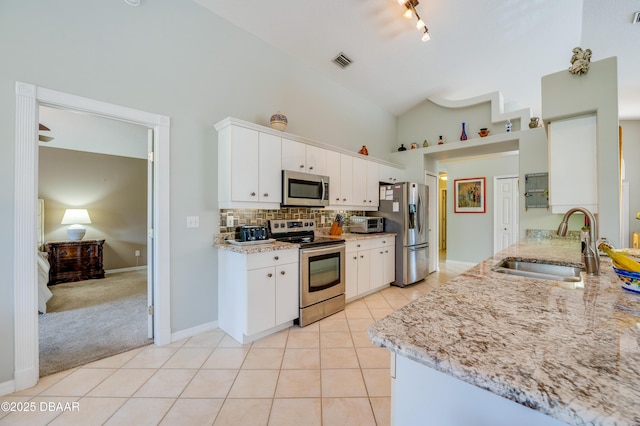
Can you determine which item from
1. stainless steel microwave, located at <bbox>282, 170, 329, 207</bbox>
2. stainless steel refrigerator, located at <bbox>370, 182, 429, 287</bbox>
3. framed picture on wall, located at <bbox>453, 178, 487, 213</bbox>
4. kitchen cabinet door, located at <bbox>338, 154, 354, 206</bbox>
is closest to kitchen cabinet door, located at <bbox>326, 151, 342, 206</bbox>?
kitchen cabinet door, located at <bbox>338, 154, 354, 206</bbox>

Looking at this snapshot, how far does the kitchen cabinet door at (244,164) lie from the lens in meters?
2.50

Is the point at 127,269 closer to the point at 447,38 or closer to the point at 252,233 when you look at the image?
the point at 252,233

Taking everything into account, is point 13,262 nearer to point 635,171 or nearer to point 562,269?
point 562,269

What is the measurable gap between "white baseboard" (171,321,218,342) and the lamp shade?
3962 millimetres

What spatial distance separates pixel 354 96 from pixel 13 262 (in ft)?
14.8

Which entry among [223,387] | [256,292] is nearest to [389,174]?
[256,292]

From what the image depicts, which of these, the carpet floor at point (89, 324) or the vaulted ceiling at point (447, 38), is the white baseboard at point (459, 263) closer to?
the vaulted ceiling at point (447, 38)

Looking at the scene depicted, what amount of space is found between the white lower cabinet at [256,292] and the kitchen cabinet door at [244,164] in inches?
24.1

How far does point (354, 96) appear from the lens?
14.5 ft

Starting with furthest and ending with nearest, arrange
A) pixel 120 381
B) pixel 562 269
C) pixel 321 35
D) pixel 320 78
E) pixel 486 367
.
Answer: pixel 320 78, pixel 321 35, pixel 120 381, pixel 562 269, pixel 486 367

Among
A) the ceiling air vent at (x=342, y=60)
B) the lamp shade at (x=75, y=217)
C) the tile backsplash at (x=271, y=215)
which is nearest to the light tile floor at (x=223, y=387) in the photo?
the tile backsplash at (x=271, y=215)

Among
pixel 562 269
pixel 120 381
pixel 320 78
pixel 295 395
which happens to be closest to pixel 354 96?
pixel 320 78

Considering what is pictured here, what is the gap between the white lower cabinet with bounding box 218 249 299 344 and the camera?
7.75ft

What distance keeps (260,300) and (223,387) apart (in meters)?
0.75
